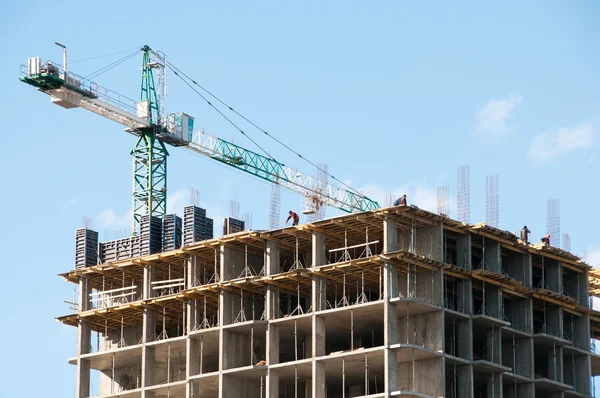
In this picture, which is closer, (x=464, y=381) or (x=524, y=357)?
(x=464, y=381)

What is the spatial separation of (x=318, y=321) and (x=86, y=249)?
26.3m

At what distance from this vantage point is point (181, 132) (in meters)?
179

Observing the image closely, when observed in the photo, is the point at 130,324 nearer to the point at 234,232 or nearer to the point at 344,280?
the point at 234,232

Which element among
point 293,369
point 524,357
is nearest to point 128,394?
point 293,369

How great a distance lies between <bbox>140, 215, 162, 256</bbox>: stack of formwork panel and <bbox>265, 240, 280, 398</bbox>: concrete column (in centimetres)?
1335

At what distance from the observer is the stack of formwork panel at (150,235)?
14538 centimetres

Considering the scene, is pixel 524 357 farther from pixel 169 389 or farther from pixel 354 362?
pixel 169 389

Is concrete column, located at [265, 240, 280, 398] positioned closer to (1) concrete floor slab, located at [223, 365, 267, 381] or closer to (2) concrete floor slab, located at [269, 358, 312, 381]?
(2) concrete floor slab, located at [269, 358, 312, 381]

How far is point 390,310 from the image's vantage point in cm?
12731

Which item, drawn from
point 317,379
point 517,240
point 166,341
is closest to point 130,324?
point 166,341

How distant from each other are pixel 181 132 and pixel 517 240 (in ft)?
167

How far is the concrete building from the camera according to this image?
129 metres

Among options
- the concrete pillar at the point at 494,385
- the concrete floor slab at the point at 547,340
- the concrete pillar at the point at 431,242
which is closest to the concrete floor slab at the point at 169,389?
the concrete pillar at the point at 431,242

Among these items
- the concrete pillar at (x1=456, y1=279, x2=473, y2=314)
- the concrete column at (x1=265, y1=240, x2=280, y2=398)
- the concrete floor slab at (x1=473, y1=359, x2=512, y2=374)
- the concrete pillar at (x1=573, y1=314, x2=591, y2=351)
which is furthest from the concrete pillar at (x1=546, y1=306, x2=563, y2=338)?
the concrete column at (x1=265, y1=240, x2=280, y2=398)
